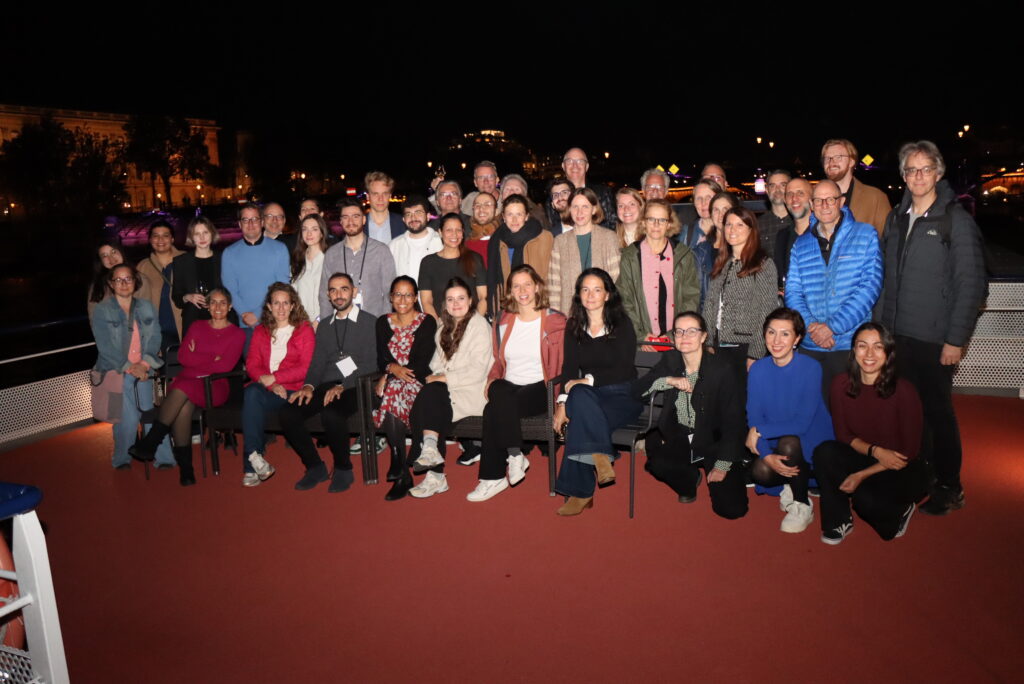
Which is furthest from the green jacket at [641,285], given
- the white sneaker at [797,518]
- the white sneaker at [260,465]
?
the white sneaker at [260,465]

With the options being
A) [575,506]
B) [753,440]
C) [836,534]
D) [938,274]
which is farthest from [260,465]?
[938,274]

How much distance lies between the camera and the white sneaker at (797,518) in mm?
4027

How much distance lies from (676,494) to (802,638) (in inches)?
63.6

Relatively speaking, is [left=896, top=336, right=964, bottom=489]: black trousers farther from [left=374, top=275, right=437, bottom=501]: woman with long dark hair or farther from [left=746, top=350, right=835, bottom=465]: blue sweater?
[left=374, top=275, right=437, bottom=501]: woman with long dark hair

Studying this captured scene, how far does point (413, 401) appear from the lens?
4.88 metres

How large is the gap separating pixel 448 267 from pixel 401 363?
2.77ft

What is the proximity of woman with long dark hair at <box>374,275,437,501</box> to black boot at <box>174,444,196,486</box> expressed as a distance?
1.36 m

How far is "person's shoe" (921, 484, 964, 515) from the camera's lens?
4.17 meters

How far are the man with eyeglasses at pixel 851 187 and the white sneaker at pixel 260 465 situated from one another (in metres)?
4.28

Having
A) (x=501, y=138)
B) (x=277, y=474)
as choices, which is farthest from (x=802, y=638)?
(x=501, y=138)

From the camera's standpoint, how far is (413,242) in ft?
19.4

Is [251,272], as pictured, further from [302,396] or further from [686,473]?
[686,473]

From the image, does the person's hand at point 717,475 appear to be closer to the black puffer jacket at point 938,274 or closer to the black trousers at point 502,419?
the black trousers at point 502,419

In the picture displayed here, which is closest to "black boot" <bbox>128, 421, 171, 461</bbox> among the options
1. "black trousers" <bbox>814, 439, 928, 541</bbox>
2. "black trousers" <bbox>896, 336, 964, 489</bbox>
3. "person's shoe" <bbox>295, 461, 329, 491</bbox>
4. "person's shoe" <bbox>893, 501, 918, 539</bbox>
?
"person's shoe" <bbox>295, 461, 329, 491</bbox>
